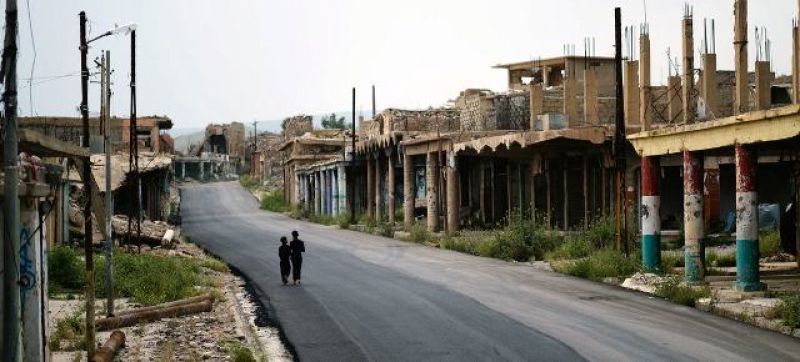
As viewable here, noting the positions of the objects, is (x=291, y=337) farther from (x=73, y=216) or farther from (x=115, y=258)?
(x=73, y=216)

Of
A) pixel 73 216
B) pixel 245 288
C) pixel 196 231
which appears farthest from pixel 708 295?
pixel 196 231

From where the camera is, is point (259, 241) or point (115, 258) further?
point (259, 241)

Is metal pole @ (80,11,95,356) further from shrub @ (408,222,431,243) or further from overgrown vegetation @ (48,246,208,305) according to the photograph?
shrub @ (408,222,431,243)

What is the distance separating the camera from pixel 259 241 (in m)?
39.3

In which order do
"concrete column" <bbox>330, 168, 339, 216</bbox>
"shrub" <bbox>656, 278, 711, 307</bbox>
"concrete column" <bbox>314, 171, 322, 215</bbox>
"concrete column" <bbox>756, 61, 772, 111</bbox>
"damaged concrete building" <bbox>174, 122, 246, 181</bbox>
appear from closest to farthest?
"shrub" <bbox>656, 278, 711, 307</bbox>
"concrete column" <bbox>756, 61, 772, 111</bbox>
"concrete column" <bbox>330, 168, 339, 216</bbox>
"concrete column" <bbox>314, 171, 322, 215</bbox>
"damaged concrete building" <bbox>174, 122, 246, 181</bbox>

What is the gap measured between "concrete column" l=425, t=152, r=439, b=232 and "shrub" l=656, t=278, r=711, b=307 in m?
23.1

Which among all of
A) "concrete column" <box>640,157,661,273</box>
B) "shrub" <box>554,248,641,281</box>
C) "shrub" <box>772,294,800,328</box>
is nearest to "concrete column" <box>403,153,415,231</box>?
"shrub" <box>554,248,641,281</box>

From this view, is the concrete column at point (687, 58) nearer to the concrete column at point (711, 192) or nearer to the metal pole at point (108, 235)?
the concrete column at point (711, 192)

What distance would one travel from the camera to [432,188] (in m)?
42.3

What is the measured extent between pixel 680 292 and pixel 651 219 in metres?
4.55

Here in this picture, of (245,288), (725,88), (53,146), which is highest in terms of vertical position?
(725,88)

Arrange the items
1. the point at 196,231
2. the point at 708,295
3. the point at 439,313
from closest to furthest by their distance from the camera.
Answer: the point at 439,313, the point at 708,295, the point at 196,231

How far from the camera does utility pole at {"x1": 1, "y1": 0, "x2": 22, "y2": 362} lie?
859cm

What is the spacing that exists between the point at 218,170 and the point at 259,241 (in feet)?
240
